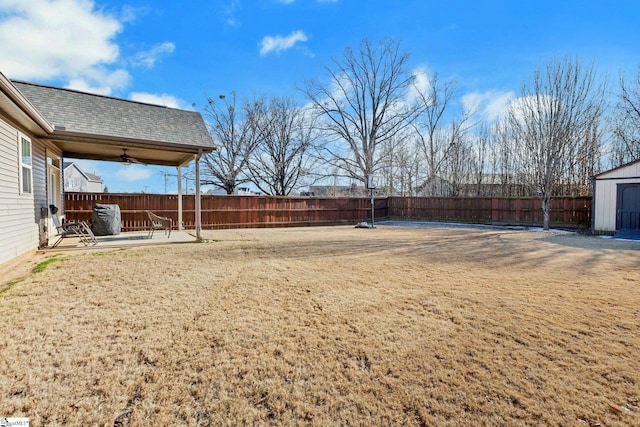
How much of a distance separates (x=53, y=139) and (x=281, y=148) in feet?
56.6

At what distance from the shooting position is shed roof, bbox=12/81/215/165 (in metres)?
6.96

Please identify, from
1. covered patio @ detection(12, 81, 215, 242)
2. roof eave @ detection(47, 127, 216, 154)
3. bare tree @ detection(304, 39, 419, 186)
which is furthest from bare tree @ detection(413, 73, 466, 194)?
roof eave @ detection(47, 127, 216, 154)

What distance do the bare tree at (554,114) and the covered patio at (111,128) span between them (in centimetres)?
1297

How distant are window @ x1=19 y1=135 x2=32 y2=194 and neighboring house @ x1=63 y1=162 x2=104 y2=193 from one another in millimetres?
24297

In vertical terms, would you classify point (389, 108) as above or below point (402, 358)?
above

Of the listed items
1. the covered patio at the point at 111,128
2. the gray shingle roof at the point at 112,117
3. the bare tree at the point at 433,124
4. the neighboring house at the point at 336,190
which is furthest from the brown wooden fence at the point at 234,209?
the neighboring house at the point at 336,190

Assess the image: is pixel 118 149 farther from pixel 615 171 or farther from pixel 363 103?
pixel 363 103

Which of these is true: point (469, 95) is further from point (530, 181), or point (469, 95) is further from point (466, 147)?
point (530, 181)

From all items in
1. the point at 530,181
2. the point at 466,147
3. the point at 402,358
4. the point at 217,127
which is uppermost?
the point at 217,127

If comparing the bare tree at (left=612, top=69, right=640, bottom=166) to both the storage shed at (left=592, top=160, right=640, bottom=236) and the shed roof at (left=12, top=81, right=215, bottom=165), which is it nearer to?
the storage shed at (left=592, top=160, right=640, bottom=236)

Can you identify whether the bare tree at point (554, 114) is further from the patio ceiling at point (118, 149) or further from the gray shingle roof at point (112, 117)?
the patio ceiling at point (118, 149)

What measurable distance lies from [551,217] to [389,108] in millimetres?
13636

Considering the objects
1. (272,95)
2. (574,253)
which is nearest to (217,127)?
(272,95)

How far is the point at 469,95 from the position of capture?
22.4 meters
